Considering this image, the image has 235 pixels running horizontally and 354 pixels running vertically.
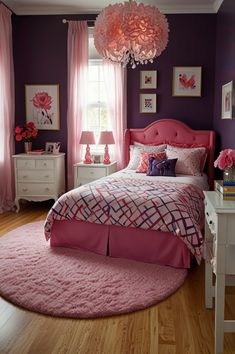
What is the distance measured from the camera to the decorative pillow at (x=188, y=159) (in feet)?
15.1

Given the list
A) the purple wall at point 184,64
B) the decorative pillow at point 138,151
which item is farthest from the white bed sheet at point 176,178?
the purple wall at point 184,64

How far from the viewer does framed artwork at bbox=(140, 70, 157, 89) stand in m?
5.35

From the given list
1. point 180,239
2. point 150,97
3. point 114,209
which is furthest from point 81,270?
point 150,97

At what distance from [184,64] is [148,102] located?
2.45 ft

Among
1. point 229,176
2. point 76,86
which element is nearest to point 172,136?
point 76,86

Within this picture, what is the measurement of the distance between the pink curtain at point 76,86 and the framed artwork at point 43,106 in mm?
261

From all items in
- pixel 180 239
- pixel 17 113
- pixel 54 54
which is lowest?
pixel 180 239

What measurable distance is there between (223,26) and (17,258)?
12.3 feet

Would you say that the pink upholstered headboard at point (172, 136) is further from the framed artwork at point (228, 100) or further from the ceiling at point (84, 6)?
the ceiling at point (84, 6)

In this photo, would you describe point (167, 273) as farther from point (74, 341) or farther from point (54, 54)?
point (54, 54)

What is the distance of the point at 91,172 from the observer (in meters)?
5.25

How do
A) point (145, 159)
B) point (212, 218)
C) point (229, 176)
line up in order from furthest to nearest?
point (145, 159)
point (229, 176)
point (212, 218)

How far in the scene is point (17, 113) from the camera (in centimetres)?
572

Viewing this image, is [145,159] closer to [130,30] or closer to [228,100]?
[228,100]
